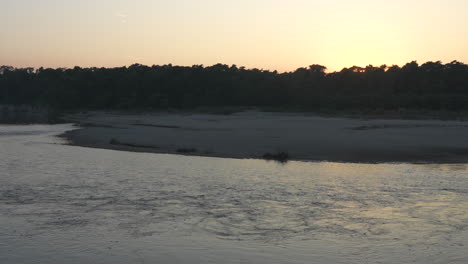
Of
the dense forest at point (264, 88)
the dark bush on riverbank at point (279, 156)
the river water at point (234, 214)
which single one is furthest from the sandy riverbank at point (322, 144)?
the dense forest at point (264, 88)

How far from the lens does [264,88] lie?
84.6 m

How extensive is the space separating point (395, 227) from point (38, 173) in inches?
492

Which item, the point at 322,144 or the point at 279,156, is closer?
the point at 279,156

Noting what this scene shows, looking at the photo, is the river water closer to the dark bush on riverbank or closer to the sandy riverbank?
the dark bush on riverbank

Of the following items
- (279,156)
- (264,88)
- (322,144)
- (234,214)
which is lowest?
(234,214)

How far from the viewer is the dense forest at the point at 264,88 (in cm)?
7181

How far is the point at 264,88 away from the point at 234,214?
73817 mm

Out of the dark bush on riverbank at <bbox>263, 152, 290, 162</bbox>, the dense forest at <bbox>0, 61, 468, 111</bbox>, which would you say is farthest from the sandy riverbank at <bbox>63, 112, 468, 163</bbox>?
the dense forest at <bbox>0, 61, 468, 111</bbox>

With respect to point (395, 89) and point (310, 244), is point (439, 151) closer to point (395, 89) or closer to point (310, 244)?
point (310, 244)

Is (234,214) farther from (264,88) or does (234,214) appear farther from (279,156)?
(264,88)

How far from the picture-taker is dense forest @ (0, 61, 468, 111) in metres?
71.8

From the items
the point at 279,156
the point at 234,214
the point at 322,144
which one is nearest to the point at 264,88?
the point at 322,144

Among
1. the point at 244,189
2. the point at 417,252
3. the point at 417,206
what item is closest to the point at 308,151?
the point at 244,189

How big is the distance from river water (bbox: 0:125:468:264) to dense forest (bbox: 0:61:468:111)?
52.9m
